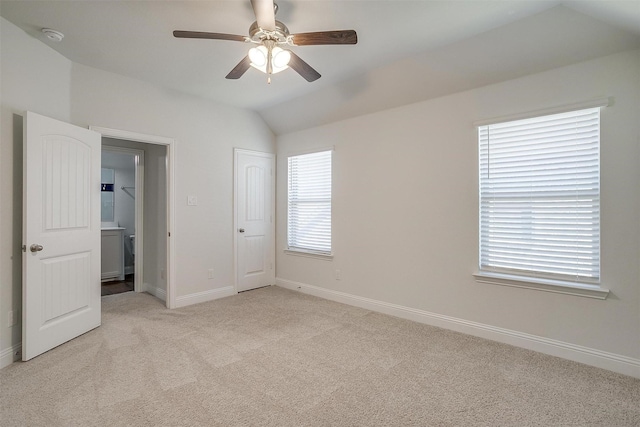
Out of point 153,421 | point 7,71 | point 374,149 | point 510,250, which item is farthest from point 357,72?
point 153,421

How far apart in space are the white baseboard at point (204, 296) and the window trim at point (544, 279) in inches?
127

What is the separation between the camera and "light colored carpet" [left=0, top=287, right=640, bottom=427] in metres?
1.90

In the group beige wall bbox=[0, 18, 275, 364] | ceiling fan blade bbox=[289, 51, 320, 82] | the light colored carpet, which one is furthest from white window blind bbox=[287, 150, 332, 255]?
ceiling fan blade bbox=[289, 51, 320, 82]

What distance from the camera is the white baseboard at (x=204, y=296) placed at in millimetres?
4027

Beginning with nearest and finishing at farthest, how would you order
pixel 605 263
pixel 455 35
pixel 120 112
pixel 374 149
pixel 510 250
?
pixel 605 263 → pixel 455 35 → pixel 510 250 → pixel 120 112 → pixel 374 149

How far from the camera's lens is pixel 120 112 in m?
3.52

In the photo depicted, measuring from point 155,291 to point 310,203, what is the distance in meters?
2.61

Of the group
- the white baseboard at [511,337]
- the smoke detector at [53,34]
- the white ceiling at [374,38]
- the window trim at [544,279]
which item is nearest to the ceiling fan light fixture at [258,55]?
the white ceiling at [374,38]

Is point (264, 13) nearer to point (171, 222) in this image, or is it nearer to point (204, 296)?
point (171, 222)

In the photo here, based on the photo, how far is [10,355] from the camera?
2.52 m

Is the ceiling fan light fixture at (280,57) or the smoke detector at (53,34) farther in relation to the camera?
the smoke detector at (53,34)

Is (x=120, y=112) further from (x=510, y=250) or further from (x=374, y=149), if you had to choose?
(x=510, y=250)

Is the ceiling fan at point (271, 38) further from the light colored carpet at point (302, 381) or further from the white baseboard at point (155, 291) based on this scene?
the white baseboard at point (155, 291)

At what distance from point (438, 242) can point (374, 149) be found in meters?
1.38
